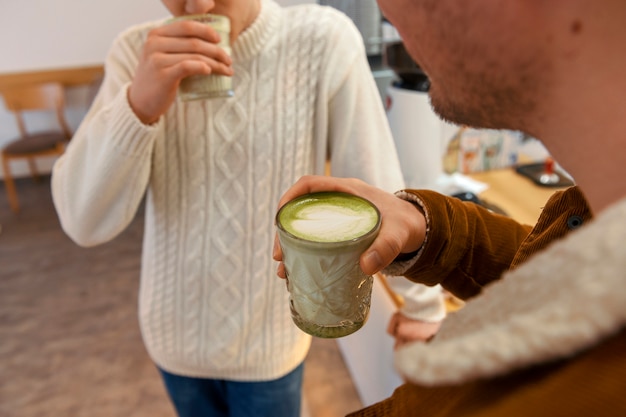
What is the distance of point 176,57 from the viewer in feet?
2.51

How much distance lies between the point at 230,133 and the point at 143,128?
0.17 m

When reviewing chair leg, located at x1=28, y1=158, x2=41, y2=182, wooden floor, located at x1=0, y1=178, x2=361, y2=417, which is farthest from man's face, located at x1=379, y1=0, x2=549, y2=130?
chair leg, located at x1=28, y1=158, x2=41, y2=182

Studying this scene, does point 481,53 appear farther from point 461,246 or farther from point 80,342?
point 80,342

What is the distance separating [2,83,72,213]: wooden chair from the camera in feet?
11.5

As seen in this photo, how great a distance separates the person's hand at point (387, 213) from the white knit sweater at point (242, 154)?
288mm

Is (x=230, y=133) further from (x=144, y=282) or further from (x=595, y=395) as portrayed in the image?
(x=595, y=395)

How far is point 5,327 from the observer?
2367 millimetres

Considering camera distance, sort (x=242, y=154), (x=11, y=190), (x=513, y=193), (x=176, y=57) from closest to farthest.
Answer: (x=176, y=57) < (x=242, y=154) < (x=513, y=193) < (x=11, y=190)

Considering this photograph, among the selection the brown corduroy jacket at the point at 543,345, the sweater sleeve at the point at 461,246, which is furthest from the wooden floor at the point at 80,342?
the brown corduroy jacket at the point at 543,345

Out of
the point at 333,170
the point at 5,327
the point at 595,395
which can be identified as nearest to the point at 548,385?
the point at 595,395

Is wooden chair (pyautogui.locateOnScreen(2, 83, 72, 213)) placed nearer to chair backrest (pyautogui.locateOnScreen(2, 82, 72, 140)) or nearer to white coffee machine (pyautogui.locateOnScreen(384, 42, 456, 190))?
chair backrest (pyautogui.locateOnScreen(2, 82, 72, 140))

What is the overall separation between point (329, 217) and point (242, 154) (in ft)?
1.38

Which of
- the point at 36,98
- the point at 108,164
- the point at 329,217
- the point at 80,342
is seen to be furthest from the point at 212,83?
the point at 36,98

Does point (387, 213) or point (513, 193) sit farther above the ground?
point (387, 213)
